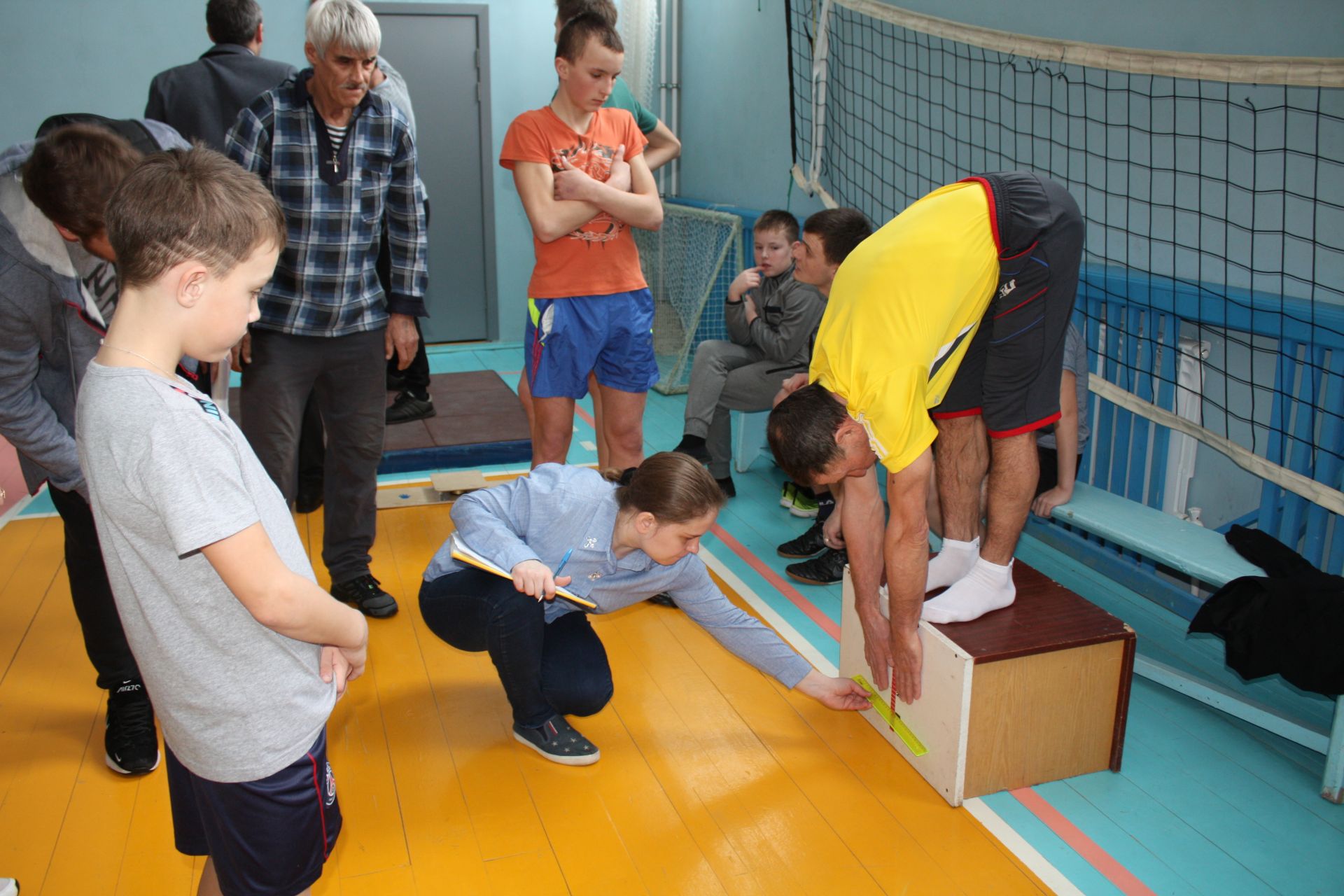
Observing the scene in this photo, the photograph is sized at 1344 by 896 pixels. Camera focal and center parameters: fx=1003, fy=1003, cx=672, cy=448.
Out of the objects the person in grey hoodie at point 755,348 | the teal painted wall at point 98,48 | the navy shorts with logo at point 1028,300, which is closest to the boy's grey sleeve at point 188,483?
the navy shorts with logo at point 1028,300

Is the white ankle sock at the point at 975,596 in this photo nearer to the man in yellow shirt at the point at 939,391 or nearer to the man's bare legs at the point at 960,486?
Result: the man in yellow shirt at the point at 939,391

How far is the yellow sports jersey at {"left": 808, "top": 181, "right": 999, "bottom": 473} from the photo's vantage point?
186 centimetres

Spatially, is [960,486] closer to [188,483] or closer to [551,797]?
[551,797]

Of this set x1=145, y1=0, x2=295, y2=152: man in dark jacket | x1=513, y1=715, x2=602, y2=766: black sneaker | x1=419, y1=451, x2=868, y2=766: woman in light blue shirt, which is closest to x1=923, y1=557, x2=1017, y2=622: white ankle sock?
x1=419, y1=451, x2=868, y2=766: woman in light blue shirt

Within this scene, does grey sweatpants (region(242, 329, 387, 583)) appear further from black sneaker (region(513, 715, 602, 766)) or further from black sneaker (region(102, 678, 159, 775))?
black sneaker (region(513, 715, 602, 766))

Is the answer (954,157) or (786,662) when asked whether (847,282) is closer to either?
(786,662)

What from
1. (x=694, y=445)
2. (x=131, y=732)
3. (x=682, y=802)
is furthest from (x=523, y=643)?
(x=694, y=445)

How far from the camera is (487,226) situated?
658 cm

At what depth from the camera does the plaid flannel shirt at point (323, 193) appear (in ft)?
7.93

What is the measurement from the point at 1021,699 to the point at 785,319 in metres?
1.94

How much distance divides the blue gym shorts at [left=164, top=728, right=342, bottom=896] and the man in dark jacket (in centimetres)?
272

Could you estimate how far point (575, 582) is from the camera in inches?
84.2

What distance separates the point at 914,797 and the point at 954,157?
2371mm

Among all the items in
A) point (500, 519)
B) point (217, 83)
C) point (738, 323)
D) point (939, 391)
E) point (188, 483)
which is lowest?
point (500, 519)
